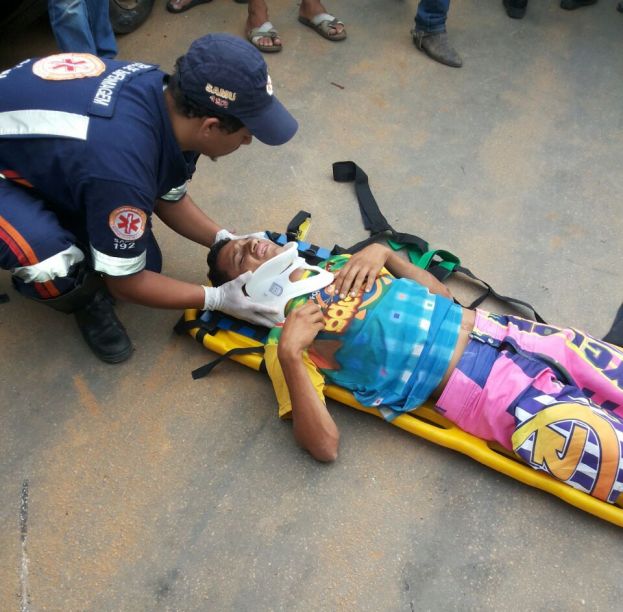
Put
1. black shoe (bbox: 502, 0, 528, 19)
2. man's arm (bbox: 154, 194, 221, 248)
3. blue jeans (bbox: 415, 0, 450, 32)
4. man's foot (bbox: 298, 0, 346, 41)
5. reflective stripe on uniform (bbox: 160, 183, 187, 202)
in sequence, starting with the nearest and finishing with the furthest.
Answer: reflective stripe on uniform (bbox: 160, 183, 187, 202) < man's arm (bbox: 154, 194, 221, 248) < blue jeans (bbox: 415, 0, 450, 32) < man's foot (bbox: 298, 0, 346, 41) < black shoe (bbox: 502, 0, 528, 19)

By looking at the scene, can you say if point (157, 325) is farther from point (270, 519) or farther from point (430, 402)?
point (430, 402)

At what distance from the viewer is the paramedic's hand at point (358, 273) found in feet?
8.01

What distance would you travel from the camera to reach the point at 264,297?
2525 mm

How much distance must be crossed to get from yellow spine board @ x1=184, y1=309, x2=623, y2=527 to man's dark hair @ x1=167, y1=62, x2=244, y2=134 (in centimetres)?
93

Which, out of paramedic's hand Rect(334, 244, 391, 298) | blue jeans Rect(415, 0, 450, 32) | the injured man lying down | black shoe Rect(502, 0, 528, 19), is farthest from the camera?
black shoe Rect(502, 0, 528, 19)

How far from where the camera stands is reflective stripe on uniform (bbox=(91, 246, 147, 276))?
217cm

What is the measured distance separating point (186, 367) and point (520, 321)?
1.35 m

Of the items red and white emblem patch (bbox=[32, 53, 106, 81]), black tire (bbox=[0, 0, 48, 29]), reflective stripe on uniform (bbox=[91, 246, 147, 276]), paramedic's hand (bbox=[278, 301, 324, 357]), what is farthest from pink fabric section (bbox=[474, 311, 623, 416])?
black tire (bbox=[0, 0, 48, 29])

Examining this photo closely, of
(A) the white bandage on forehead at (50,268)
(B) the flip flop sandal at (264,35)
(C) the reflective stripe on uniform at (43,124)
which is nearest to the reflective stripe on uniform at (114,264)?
(A) the white bandage on forehead at (50,268)

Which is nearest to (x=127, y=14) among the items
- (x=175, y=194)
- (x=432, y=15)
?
(x=432, y=15)

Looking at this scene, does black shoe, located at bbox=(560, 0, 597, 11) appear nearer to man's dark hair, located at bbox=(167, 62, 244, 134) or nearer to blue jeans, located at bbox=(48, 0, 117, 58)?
blue jeans, located at bbox=(48, 0, 117, 58)

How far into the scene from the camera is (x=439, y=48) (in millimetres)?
4176

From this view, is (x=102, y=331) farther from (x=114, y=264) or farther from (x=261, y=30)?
(x=261, y=30)

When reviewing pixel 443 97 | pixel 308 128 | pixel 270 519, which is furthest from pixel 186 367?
pixel 443 97
